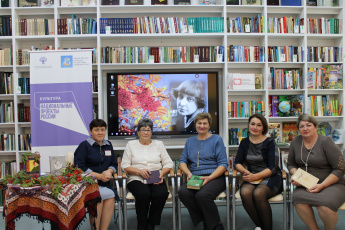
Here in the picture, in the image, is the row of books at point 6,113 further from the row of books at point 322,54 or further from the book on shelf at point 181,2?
the row of books at point 322,54

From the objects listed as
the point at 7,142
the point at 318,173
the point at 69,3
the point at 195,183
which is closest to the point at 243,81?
the point at 318,173

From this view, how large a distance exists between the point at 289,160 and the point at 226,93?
1.40 meters

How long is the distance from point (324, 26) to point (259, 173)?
259cm

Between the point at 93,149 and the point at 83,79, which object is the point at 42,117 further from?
the point at 93,149

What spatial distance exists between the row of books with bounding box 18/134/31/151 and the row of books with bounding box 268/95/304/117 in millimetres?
3346

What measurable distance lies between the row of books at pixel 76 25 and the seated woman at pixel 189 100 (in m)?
1.41

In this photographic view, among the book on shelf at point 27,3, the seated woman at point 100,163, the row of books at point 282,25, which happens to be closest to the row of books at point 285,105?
the row of books at point 282,25

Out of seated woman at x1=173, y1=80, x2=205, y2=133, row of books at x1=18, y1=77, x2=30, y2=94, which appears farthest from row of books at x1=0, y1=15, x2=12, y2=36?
seated woman at x1=173, y1=80, x2=205, y2=133

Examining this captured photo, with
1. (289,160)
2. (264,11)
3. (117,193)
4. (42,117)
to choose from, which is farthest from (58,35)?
(289,160)

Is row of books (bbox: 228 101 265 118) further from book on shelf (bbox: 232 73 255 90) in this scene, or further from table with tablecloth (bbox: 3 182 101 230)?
table with tablecloth (bbox: 3 182 101 230)

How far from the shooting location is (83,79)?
3811 millimetres

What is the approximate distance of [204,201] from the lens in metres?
2.94

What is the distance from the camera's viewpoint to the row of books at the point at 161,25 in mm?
4152

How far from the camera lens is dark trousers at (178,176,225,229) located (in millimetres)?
2926
